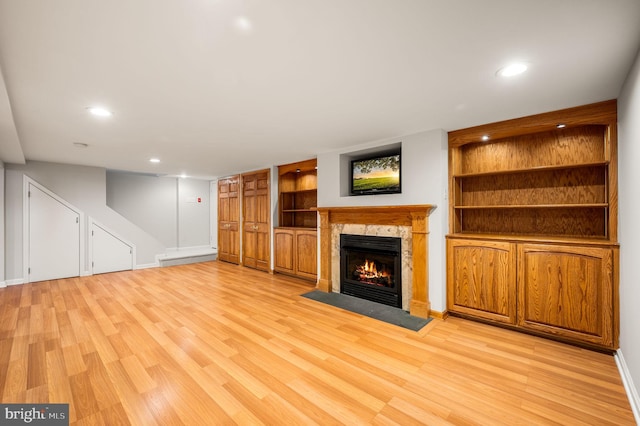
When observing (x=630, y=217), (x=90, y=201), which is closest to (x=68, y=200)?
(x=90, y=201)

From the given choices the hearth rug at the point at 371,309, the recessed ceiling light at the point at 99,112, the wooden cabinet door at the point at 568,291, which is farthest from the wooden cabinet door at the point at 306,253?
the recessed ceiling light at the point at 99,112

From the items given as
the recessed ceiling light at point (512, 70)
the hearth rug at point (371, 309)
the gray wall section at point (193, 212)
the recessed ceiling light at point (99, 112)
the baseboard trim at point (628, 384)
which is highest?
the recessed ceiling light at point (99, 112)

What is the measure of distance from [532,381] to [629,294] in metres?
0.98

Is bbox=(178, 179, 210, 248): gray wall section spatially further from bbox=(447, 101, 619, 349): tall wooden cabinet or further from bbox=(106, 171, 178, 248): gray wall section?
bbox=(447, 101, 619, 349): tall wooden cabinet

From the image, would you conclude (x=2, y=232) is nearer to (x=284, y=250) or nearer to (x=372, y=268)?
(x=284, y=250)

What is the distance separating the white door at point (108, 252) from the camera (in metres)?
5.87

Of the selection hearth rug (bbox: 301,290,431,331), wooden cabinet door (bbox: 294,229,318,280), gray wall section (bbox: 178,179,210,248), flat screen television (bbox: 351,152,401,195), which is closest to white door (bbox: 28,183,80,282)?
gray wall section (bbox: 178,179,210,248)

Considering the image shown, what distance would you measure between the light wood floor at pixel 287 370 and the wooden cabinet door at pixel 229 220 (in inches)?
128

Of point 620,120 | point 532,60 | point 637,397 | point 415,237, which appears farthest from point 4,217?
point 620,120

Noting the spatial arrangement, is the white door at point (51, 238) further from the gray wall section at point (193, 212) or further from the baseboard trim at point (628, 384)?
the baseboard trim at point (628, 384)

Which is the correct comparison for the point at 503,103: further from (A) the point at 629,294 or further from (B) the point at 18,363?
(B) the point at 18,363

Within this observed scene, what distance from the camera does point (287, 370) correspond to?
227cm

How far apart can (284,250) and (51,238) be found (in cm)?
454

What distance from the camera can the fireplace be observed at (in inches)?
148
